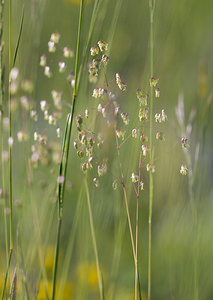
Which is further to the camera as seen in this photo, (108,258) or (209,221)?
(209,221)

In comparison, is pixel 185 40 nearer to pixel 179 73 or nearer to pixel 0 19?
pixel 179 73

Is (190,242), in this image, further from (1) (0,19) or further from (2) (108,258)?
(1) (0,19)

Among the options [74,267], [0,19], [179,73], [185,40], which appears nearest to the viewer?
[0,19]

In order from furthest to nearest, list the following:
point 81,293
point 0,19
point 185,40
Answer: point 185,40 → point 81,293 → point 0,19

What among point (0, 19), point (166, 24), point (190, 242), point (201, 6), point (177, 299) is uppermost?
point (201, 6)

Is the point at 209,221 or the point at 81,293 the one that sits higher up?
the point at 209,221

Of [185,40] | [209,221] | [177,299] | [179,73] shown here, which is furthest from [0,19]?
[185,40]
